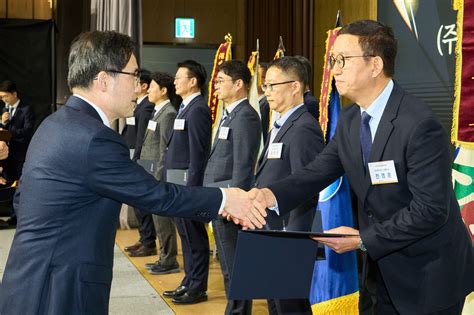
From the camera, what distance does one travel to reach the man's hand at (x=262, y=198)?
251cm

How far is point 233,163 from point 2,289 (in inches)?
88.0

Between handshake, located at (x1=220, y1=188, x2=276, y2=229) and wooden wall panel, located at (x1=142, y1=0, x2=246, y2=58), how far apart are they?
7.62 m

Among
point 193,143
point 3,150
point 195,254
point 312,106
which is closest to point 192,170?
point 193,143

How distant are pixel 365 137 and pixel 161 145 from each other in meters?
3.49

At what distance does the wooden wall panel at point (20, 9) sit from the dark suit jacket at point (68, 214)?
7893 mm

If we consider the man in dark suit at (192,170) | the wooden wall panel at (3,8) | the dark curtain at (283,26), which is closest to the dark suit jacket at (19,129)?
the wooden wall panel at (3,8)

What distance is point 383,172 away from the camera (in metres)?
2.14

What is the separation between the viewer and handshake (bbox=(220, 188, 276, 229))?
2.36m

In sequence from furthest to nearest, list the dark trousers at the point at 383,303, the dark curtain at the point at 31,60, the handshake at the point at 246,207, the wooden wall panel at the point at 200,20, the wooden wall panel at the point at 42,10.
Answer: the wooden wall panel at the point at 200,20 → the wooden wall panel at the point at 42,10 → the dark curtain at the point at 31,60 → the handshake at the point at 246,207 → the dark trousers at the point at 383,303

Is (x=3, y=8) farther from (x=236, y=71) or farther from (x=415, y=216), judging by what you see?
(x=415, y=216)

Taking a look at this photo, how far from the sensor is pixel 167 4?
1010cm

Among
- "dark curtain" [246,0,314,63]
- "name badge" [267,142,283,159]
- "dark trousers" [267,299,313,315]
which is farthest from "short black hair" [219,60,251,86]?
"dark curtain" [246,0,314,63]

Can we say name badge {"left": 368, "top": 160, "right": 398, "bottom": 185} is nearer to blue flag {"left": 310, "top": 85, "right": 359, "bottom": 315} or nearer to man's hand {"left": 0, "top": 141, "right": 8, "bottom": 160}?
blue flag {"left": 310, "top": 85, "right": 359, "bottom": 315}

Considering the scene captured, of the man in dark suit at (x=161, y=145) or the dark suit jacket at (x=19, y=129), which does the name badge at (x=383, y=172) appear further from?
the dark suit jacket at (x=19, y=129)
